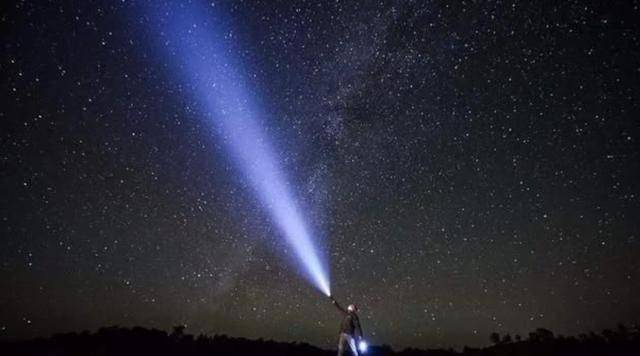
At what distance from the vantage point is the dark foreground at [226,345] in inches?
664

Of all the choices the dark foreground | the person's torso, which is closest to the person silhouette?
the person's torso

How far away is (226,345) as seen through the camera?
2044 centimetres

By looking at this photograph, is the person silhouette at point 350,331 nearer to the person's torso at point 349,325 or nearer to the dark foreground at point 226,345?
the person's torso at point 349,325

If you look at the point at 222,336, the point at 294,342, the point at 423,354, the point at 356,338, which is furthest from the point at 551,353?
the point at 222,336

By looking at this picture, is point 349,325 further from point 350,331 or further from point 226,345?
point 226,345

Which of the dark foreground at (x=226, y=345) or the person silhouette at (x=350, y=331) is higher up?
the dark foreground at (x=226, y=345)

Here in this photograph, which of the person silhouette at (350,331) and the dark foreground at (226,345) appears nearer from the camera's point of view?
the person silhouette at (350,331)

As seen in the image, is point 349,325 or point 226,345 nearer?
point 349,325

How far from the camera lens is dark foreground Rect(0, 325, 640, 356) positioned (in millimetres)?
16859

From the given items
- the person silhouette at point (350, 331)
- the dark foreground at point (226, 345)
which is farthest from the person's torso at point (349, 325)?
the dark foreground at point (226, 345)

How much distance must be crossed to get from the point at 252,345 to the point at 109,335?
19.6ft

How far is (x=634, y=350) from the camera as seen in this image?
1579 cm

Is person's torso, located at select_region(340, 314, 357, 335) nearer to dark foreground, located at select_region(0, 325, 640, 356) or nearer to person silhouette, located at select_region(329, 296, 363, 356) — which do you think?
person silhouette, located at select_region(329, 296, 363, 356)

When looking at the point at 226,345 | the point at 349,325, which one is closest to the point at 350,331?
the point at 349,325
